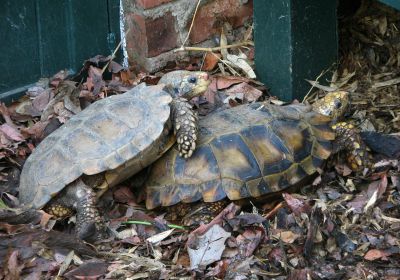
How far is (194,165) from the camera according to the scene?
14.1 ft

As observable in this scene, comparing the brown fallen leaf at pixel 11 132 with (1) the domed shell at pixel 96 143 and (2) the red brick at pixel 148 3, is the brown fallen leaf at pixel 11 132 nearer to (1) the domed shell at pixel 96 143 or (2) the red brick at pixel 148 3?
(1) the domed shell at pixel 96 143

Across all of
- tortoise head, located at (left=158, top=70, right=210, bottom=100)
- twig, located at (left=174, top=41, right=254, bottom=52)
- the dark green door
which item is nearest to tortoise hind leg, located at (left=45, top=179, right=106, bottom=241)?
tortoise head, located at (left=158, top=70, right=210, bottom=100)

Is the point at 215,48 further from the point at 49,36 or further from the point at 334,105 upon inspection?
the point at 49,36

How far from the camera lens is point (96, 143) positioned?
4.14 metres

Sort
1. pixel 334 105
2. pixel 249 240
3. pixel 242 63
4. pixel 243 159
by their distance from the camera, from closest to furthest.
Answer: pixel 249 240 < pixel 243 159 < pixel 334 105 < pixel 242 63

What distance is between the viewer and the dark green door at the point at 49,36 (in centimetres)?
502

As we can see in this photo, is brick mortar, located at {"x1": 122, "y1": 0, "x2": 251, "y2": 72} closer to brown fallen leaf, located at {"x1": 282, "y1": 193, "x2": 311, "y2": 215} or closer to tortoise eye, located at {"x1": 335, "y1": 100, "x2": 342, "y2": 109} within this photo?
tortoise eye, located at {"x1": 335, "y1": 100, "x2": 342, "y2": 109}

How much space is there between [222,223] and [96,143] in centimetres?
78

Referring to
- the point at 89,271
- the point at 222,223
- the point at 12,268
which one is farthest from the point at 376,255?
the point at 12,268

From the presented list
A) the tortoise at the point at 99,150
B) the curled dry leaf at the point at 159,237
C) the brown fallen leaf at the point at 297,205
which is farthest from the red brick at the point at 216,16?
the curled dry leaf at the point at 159,237

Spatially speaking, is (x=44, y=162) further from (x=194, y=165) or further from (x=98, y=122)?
(x=194, y=165)

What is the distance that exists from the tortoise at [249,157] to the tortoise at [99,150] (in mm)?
→ 119

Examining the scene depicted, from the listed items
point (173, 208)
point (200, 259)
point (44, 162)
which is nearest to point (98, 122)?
point (44, 162)

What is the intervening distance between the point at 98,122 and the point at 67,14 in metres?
1.26
